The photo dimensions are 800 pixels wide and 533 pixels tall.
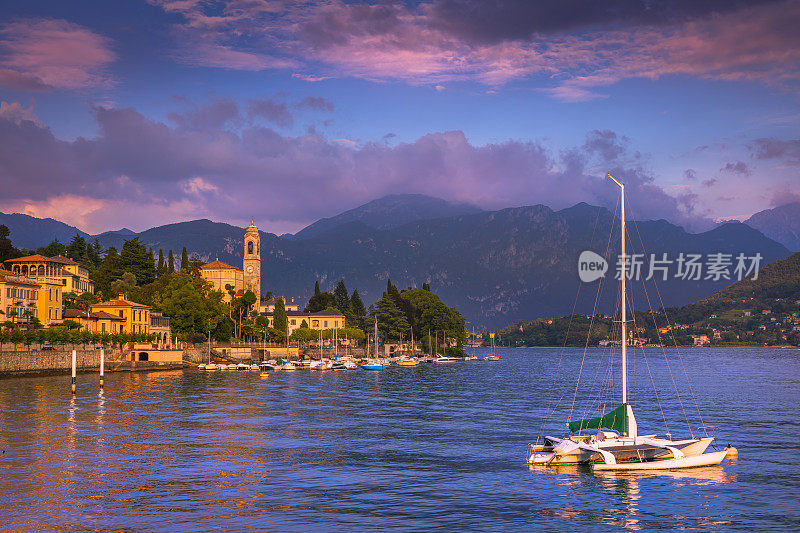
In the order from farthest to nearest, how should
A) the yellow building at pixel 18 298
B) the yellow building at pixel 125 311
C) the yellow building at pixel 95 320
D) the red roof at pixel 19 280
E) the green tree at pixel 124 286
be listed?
1. the green tree at pixel 124 286
2. the yellow building at pixel 125 311
3. the yellow building at pixel 95 320
4. the red roof at pixel 19 280
5. the yellow building at pixel 18 298

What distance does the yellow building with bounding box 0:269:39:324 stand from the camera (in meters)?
131

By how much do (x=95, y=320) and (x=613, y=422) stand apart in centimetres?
12832

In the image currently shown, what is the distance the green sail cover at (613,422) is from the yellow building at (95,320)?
120120mm

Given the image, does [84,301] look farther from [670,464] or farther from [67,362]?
[670,464]

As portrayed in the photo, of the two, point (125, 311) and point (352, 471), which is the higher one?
point (125, 311)

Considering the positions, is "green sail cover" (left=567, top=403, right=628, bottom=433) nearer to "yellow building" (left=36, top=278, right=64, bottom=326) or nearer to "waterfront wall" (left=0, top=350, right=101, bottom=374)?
"waterfront wall" (left=0, top=350, right=101, bottom=374)

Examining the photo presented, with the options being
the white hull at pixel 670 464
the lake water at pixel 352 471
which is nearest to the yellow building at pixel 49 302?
the lake water at pixel 352 471

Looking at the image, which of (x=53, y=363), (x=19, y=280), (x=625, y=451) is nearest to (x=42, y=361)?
(x=53, y=363)

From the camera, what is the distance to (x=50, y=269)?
16225cm

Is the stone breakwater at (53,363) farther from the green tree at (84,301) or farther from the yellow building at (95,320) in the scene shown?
the green tree at (84,301)

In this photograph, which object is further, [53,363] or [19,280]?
[19,280]

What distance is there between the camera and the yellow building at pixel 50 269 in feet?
529

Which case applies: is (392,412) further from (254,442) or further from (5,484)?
(5,484)

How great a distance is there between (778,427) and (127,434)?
5390 centimetres
